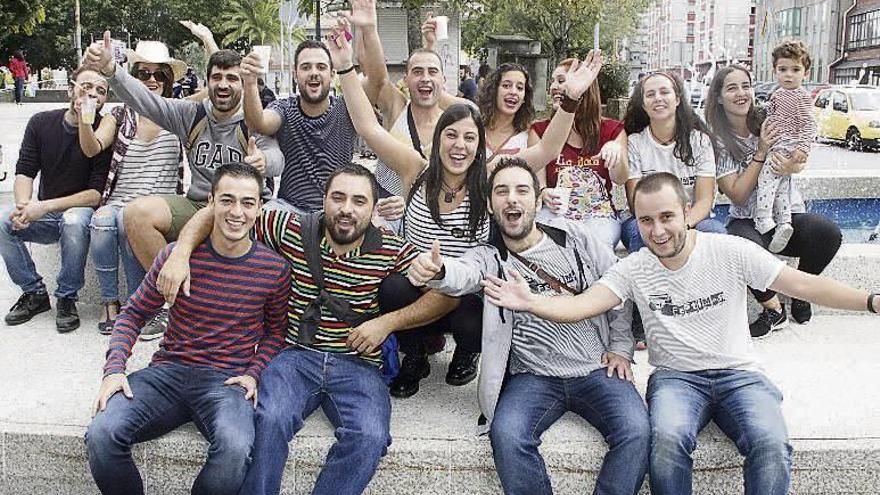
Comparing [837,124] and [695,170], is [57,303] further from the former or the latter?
[837,124]

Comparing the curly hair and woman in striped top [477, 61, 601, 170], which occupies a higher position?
the curly hair

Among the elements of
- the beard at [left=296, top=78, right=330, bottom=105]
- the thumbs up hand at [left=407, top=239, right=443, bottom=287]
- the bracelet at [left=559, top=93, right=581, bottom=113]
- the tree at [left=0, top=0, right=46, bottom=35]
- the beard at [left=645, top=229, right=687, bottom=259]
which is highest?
the tree at [left=0, top=0, right=46, bottom=35]

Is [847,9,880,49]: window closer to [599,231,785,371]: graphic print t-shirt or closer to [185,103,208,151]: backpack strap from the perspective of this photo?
[185,103,208,151]: backpack strap

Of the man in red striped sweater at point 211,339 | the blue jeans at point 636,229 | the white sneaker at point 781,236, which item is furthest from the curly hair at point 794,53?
the man in red striped sweater at point 211,339

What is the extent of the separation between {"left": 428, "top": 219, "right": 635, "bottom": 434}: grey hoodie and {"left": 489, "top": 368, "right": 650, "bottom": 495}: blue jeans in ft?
0.38

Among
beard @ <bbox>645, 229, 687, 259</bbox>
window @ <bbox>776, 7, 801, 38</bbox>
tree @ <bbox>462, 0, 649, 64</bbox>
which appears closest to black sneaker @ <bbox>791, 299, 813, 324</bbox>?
beard @ <bbox>645, 229, 687, 259</bbox>

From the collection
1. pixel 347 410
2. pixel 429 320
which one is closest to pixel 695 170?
pixel 429 320

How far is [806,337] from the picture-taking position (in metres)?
5.04

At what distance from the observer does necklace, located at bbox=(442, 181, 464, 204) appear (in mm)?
4137

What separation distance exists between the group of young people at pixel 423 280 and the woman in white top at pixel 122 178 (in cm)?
3

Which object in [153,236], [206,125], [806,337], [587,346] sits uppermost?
[206,125]

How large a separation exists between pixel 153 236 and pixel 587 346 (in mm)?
2439

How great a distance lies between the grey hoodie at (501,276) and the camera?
143 inches

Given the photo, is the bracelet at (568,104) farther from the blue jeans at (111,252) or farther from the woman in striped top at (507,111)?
the blue jeans at (111,252)
